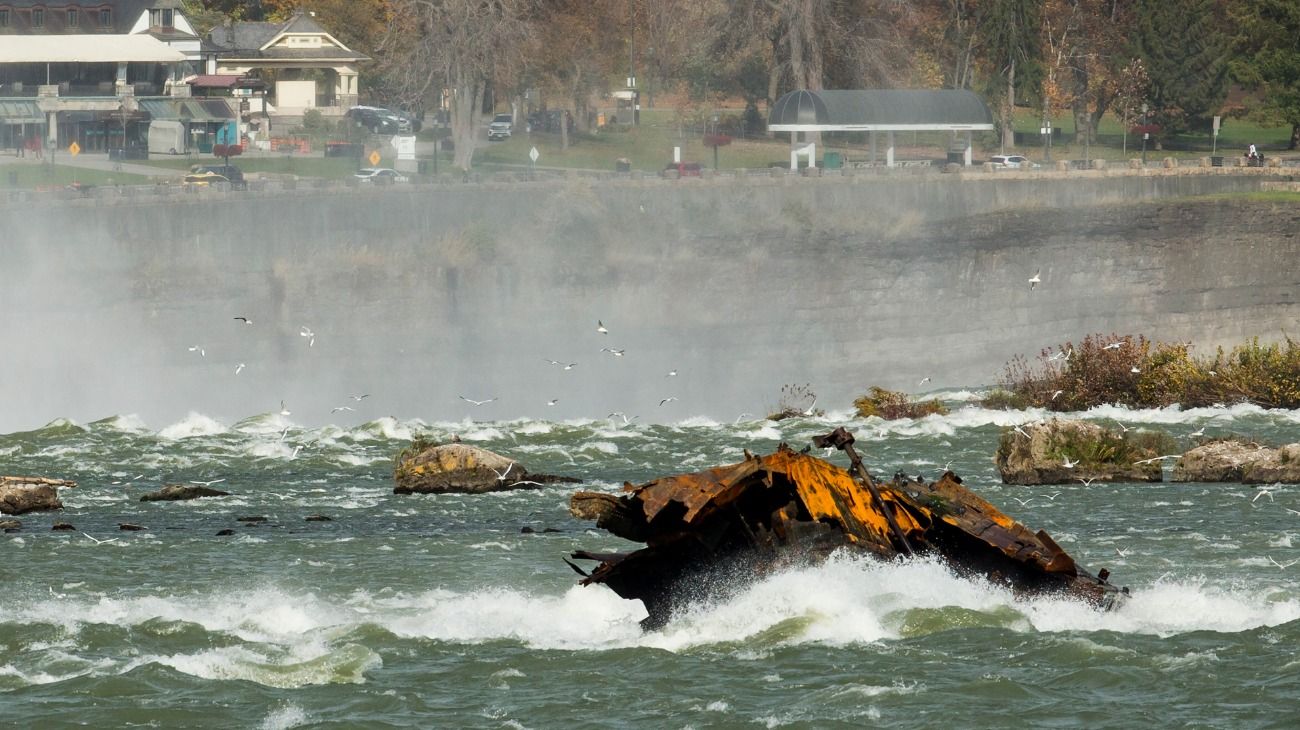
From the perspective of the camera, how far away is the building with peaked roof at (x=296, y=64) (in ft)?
452

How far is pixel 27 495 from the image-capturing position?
3747 centimetres

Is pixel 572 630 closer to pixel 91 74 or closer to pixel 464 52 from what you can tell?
pixel 464 52

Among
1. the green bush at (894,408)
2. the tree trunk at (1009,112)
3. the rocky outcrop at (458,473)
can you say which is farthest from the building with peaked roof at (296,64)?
the rocky outcrop at (458,473)

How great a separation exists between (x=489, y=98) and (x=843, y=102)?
39.7 meters

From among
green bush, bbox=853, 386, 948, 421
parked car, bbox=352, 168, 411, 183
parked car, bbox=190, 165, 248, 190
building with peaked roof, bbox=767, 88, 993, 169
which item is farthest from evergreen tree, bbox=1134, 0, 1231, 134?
green bush, bbox=853, 386, 948, 421

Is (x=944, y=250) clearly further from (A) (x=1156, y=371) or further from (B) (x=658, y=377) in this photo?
(A) (x=1156, y=371)

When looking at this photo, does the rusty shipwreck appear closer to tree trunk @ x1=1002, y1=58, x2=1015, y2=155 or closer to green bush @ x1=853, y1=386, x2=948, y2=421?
green bush @ x1=853, y1=386, x2=948, y2=421

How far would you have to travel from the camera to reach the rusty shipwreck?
76.4ft

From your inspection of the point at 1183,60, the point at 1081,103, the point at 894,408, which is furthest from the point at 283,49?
the point at 894,408

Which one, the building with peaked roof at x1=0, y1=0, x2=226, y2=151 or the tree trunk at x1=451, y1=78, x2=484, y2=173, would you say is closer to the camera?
the tree trunk at x1=451, y1=78, x2=484, y2=173

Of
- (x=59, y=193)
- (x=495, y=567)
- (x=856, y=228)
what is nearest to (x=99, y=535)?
(x=495, y=567)

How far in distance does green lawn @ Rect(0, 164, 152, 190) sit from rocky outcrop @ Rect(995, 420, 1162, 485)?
204 ft

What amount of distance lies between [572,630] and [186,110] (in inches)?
4044

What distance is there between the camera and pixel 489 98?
14312cm
